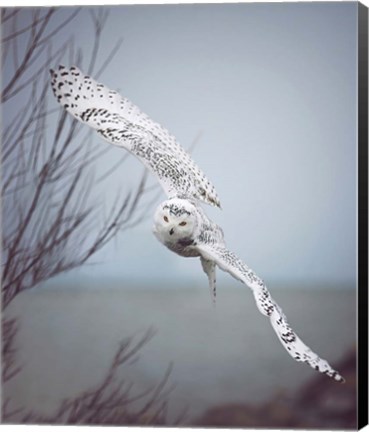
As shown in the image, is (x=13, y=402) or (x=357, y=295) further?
(x=13, y=402)

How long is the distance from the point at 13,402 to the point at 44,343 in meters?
0.33

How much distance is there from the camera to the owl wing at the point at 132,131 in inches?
173

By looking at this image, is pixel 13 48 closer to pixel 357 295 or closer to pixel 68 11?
pixel 68 11

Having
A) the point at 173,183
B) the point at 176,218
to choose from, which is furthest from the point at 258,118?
the point at 176,218

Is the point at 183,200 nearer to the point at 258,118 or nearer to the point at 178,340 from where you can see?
the point at 258,118

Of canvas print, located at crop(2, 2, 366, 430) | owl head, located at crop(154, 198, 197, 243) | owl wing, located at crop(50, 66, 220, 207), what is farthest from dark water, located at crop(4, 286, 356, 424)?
owl wing, located at crop(50, 66, 220, 207)

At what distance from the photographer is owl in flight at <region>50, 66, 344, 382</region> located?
13.5ft

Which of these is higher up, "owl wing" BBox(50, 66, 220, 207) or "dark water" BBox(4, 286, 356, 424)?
"owl wing" BBox(50, 66, 220, 207)

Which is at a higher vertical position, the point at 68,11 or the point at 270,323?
the point at 68,11

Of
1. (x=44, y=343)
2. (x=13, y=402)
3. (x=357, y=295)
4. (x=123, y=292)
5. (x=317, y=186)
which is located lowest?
(x=13, y=402)

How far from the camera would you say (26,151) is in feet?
14.8

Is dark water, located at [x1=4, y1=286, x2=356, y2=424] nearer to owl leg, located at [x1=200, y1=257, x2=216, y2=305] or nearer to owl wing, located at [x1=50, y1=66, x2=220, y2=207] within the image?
owl leg, located at [x1=200, y1=257, x2=216, y2=305]

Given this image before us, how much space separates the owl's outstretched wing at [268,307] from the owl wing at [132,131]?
27 centimetres

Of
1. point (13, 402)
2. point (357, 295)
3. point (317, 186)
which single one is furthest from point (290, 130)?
point (13, 402)
